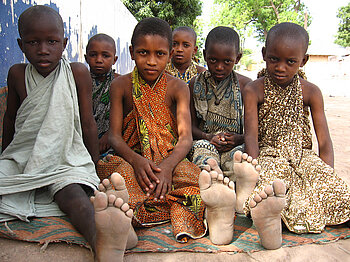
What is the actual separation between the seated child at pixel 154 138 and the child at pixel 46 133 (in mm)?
234

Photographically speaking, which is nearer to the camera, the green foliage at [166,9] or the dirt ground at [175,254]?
the dirt ground at [175,254]

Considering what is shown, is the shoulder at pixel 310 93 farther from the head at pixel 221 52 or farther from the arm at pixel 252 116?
the head at pixel 221 52

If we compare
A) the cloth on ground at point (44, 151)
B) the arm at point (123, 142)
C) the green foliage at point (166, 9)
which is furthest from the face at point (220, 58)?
the green foliage at point (166, 9)

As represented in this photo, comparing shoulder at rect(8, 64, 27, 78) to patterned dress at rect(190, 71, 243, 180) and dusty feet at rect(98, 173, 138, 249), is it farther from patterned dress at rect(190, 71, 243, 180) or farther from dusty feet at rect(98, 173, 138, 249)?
patterned dress at rect(190, 71, 243, 180)

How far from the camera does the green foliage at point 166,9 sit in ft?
55.0

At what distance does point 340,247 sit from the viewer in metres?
1.75

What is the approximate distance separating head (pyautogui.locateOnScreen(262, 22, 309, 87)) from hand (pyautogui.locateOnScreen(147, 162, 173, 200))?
1.03m

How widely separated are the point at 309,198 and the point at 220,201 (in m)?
0.69

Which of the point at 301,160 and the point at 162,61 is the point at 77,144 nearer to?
the point at 162,61

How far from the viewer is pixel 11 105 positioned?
2281mm

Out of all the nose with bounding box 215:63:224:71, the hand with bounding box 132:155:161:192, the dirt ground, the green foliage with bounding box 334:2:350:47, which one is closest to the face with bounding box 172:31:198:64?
the nose with bounding box 215:63:224:71

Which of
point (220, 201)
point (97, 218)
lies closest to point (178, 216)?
point (220, 201)

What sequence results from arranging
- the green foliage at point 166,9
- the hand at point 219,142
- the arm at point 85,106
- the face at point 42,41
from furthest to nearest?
the green foliage at point 166,9
the hand at point 219,142
the arm at point 85,106
the face at point 42,41

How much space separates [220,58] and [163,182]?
126 centimetres
